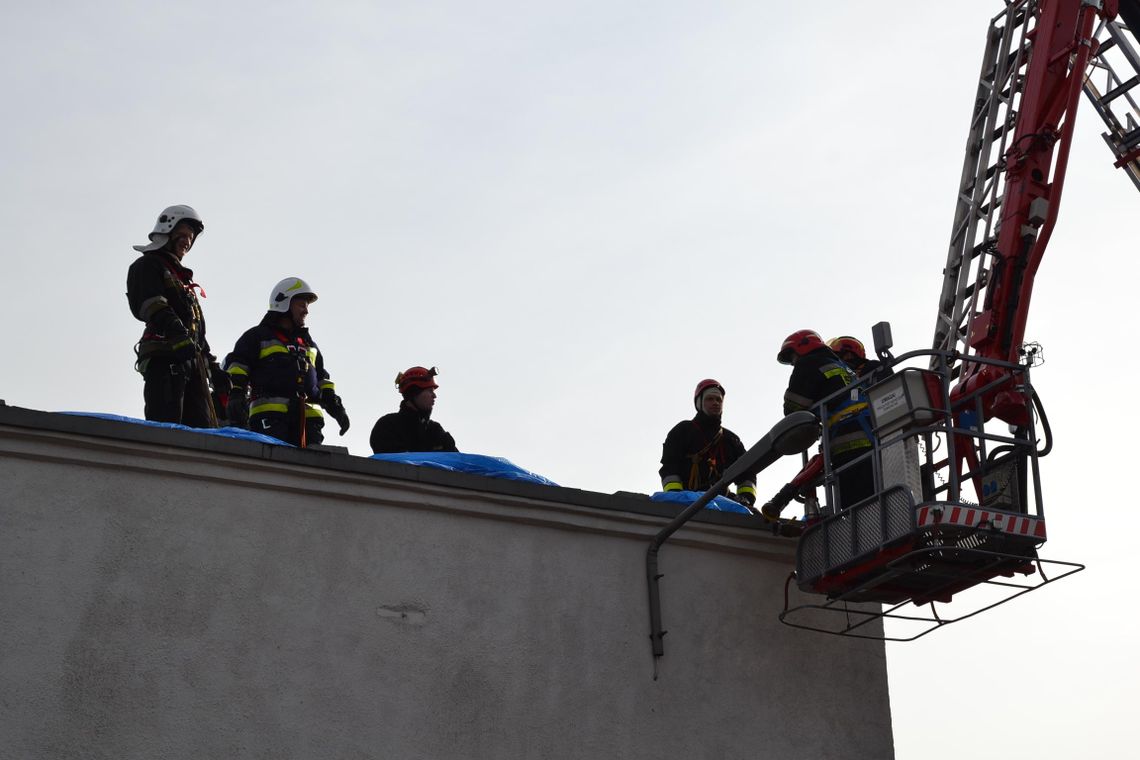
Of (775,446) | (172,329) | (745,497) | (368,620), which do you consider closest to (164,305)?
(172,329)

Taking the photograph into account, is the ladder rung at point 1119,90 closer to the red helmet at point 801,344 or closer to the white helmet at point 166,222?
the red helmet at point 801,344

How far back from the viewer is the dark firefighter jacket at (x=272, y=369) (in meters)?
10.1

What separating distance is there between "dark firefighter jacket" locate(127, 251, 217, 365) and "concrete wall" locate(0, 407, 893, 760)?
1.53 meters

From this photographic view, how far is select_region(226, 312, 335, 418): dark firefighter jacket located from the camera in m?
10.1

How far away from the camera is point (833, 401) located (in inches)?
390

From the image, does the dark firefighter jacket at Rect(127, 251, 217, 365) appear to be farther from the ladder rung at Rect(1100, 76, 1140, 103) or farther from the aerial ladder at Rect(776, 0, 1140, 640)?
the ladder rung at Rect(1100, 76, 1140, 103)

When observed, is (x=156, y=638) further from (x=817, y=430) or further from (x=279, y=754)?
(x=817, y=430)

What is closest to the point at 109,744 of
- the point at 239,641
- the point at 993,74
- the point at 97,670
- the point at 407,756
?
the point at 97,670

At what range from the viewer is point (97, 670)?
781 cm

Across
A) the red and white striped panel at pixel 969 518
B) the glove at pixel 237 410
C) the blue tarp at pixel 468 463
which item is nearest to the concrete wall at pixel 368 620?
the blue tarp at pixel 468 463

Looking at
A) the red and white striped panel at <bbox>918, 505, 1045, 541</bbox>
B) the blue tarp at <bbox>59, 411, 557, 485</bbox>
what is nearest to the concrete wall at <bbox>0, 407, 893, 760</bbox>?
the blue tarp at <bbox>59, 411, 557, 485</bbox>

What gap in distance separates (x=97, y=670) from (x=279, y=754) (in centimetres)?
108

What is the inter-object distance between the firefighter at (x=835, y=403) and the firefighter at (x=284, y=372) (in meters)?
3.26

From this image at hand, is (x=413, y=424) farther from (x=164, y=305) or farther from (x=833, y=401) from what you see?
(x=833, y=401)
